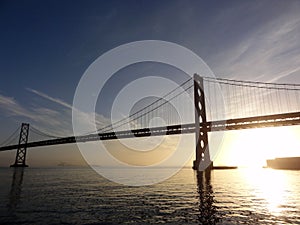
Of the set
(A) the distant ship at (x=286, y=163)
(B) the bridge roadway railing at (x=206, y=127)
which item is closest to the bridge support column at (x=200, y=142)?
(B) the bridge roadway railing at (x=206, y=127)

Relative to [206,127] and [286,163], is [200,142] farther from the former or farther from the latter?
[286,163]

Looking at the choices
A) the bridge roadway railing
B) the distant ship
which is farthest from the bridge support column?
the distant ship

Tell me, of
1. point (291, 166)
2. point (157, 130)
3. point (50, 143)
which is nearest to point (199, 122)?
point (157, 130)

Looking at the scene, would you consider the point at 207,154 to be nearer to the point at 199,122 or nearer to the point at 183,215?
the point at 199,122

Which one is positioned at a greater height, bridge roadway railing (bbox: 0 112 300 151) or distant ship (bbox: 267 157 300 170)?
bridge roadway railing (bbox: 0 112 300 151)

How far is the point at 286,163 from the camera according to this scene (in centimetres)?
8969

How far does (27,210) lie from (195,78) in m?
50.5

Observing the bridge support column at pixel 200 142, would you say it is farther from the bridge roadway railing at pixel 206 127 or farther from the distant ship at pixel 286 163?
the distant ship at pixel 286 163

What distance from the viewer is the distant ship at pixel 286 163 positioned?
84794 mm

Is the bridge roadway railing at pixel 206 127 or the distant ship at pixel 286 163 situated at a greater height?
the bridge roadway railing at pixel 206 127

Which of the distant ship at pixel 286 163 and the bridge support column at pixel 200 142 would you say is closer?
the bridge support column at pixel 200 142

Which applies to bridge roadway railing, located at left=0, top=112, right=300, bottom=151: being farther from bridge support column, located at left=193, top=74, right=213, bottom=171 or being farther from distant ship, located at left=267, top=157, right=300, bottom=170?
distant ship, located at left=267, top=157, right=300, bottom=170

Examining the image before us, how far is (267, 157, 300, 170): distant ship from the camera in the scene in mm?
84794

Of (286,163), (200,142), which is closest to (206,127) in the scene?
(200,142)
